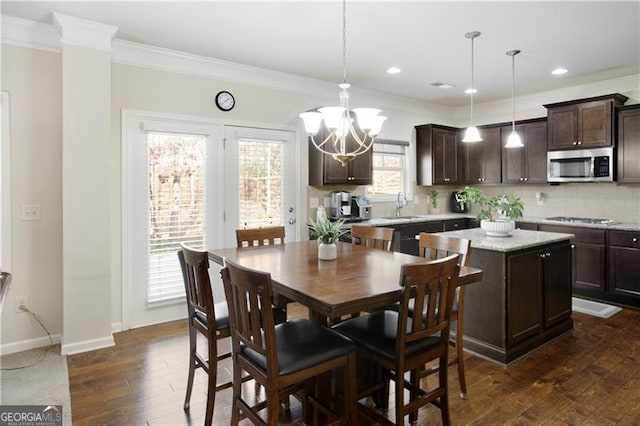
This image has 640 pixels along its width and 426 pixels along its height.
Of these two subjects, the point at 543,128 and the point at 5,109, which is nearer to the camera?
the point at 5,109

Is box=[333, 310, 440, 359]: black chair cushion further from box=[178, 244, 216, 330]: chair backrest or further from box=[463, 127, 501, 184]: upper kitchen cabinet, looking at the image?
box=[463, 127, 501, 184]: upper kitchen cabinet

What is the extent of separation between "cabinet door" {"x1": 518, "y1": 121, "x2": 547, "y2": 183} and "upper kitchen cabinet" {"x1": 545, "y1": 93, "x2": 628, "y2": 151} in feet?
0.82

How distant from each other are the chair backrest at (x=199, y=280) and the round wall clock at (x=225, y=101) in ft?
7.67

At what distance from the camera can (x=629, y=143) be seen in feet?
14.6

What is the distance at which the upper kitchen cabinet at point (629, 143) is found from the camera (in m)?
4.40

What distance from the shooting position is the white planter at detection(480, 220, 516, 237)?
337 centimetres

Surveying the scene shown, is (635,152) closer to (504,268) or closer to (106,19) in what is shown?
(504,268)

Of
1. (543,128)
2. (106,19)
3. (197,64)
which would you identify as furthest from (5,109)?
(543,128)

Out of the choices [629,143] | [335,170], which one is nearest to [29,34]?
[335,170]

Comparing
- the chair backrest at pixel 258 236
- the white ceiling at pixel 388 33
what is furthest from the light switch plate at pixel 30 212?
the chair backrest at pixel 258 236

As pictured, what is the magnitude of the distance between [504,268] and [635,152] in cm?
285

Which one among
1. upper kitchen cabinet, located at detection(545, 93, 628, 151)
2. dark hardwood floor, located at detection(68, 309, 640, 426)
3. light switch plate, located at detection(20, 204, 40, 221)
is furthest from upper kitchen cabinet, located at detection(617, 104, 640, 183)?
light switch plate, located at detection(20, 204, 40, 221)

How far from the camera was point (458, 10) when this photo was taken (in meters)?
3.03

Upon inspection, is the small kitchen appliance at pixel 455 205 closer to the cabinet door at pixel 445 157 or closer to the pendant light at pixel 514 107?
the cabinet door at pixel 445 157
